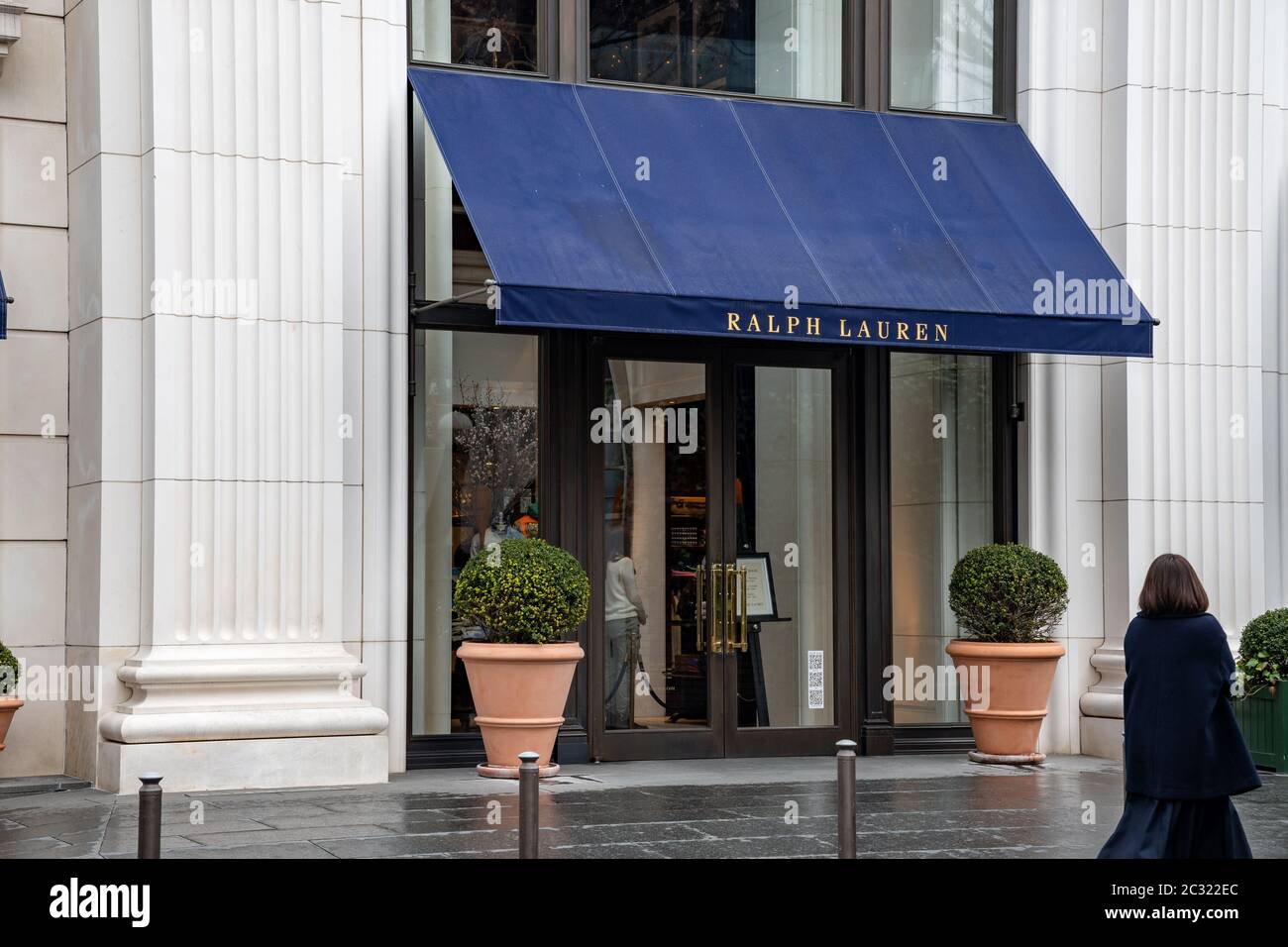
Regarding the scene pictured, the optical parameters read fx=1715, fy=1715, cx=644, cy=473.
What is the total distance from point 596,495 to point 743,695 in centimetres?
218

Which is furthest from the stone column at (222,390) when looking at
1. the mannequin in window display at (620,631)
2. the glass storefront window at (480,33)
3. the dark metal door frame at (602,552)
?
the mannequin in window display at (620,631)

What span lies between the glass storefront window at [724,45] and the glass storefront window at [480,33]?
53cm

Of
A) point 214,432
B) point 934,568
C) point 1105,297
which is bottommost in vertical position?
point 934,568

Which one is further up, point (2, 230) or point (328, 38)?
point (328, 38)

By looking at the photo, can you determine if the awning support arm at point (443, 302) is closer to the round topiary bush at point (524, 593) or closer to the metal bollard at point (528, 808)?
the round topiary bush at point (524, 593)

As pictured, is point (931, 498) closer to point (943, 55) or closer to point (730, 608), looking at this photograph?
point (730, 608)

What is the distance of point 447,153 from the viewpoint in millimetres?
13234

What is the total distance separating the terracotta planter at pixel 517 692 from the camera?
1267 centimetres

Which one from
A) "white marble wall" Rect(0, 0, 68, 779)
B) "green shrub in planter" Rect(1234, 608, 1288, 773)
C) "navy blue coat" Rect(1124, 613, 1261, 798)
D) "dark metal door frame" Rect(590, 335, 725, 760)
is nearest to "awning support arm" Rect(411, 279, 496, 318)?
"dark metal door frame" Rect(590, 335, 725, 760)

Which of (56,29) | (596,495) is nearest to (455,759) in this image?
(596,495)
